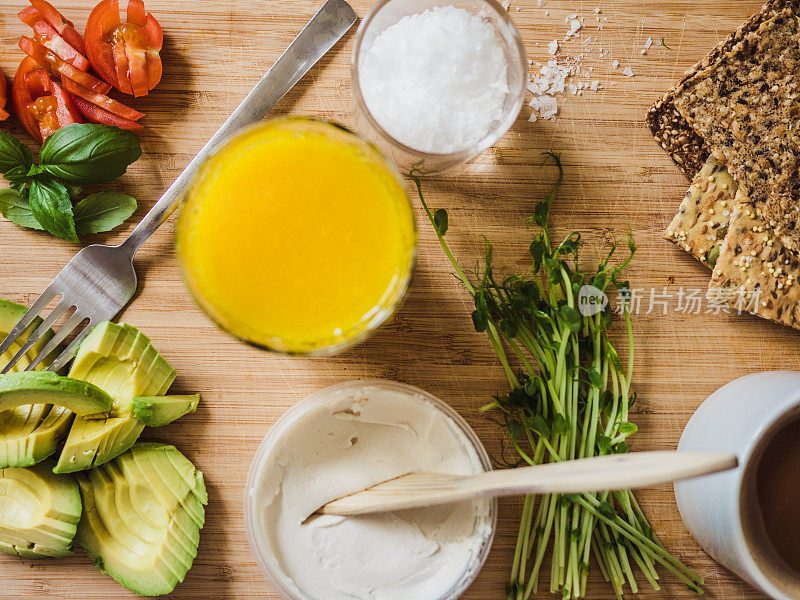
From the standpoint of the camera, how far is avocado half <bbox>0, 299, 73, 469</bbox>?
124 cm

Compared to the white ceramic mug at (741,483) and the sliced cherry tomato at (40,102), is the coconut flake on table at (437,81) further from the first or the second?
the white ceramic mug at (741,483)

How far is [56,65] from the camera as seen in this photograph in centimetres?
135

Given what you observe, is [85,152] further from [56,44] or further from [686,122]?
[686,122]

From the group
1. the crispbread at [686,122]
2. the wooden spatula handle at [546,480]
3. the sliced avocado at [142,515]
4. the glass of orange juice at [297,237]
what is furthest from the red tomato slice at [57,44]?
the crispbread at [686,122]

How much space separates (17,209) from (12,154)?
0.12 metres

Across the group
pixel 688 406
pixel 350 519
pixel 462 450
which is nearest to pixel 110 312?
pixel 350 519

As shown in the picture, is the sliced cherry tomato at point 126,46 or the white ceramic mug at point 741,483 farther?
the sliced cherry tomato at point 126,46

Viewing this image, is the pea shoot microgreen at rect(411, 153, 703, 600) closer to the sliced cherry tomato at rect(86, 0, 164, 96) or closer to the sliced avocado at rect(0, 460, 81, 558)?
the sliced cherry tomato at rect(86, 0, 164, 96)

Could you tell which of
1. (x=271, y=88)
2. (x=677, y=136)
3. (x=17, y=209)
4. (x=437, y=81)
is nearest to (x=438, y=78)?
(x=437, y=81)

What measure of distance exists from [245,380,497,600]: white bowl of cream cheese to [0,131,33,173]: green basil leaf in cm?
74

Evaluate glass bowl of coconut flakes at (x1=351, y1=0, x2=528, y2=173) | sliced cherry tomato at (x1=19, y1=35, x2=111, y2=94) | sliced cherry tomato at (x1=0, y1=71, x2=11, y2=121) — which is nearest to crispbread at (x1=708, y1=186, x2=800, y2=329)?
glass bowl of coconut flakes at (x1=351, y1=0, x2=528, y2=173)

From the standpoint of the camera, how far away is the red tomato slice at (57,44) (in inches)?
52.6

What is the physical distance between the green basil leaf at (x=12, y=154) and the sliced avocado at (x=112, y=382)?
375 mm

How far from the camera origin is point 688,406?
57.1 inches
